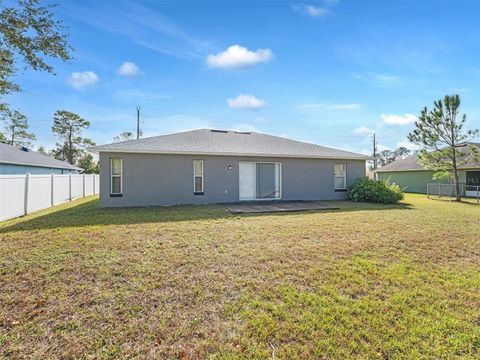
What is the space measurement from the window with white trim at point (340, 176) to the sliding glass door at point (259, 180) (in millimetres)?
3469

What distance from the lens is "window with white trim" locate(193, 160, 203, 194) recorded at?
1206 cm

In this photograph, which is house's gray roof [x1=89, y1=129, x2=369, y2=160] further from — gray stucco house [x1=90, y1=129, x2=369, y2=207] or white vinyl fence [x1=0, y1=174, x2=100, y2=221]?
white vinyl fence [x1=0, y1=174, x2=100, y2=221]

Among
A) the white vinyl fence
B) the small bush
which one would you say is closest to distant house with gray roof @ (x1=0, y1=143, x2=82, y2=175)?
the white vinyl fence

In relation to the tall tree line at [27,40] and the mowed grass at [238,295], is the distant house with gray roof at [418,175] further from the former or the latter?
the tall tree line at [27,40]

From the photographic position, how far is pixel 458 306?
132 inches

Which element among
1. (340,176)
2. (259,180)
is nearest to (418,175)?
(340,176)

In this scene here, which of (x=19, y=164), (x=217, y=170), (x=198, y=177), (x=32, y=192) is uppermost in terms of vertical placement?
(x=19, y=164)

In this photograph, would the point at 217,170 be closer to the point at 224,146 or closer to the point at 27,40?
the point at 224,146

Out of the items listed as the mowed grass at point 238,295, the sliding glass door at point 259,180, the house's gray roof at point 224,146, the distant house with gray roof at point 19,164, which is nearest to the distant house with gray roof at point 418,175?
the house's gray roof at point 224,146

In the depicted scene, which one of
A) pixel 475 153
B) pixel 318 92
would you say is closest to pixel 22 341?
pixel 318 92

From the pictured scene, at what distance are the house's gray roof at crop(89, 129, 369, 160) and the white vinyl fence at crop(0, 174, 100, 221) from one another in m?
2.67

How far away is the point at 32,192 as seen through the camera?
10.3 m

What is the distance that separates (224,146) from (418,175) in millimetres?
19908

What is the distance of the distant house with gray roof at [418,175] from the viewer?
63.5 feet
